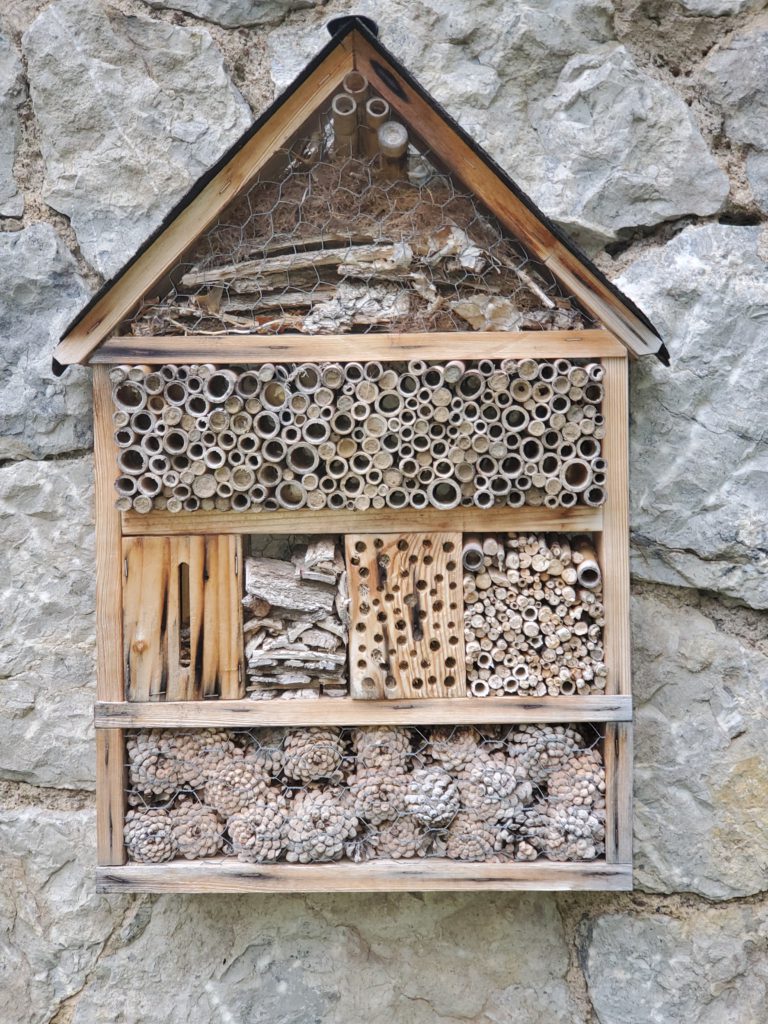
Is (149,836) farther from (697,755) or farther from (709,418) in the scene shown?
(709,418)

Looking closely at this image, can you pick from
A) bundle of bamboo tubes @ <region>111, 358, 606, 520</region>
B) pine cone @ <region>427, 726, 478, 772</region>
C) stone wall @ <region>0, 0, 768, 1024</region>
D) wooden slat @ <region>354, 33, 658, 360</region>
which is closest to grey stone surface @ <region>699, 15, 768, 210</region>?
stone wall @ <region>0, 0, 768, 1024</region>

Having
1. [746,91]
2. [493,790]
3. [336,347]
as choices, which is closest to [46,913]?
[493,790]

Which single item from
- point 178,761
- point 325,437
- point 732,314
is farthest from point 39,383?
point 732,314

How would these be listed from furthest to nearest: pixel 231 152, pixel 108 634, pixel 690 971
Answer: pixel 690 971 → pixel 108 634 → pixel 231 152

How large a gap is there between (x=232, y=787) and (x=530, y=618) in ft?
1.78

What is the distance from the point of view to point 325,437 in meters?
1.22

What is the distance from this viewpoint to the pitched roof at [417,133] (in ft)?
3.81

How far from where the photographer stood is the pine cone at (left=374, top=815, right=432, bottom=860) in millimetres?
1266

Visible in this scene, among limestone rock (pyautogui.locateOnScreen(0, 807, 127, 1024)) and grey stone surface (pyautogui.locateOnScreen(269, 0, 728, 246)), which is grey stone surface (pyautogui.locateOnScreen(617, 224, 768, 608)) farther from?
limestone rock (pyautogui.locateOnScreen(0, 807, 127, 1024))

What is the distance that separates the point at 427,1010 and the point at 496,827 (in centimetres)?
42

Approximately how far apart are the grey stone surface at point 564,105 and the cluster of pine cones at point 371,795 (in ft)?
2.96

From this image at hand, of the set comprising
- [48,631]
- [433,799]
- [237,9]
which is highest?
[237,9]

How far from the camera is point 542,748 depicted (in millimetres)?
1272

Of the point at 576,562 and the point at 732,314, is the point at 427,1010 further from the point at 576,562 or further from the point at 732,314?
the point at 732,314
